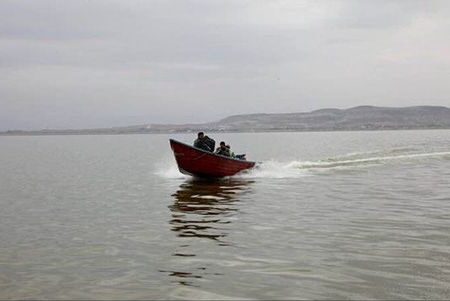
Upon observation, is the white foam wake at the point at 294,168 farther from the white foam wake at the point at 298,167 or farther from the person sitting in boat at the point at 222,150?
the person sitting in boat at the point at 222,150

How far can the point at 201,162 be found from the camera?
89.6 feet

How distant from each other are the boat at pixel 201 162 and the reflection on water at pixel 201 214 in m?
0.51

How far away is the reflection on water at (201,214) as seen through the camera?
37.6 feet

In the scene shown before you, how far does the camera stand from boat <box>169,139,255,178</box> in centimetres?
2700

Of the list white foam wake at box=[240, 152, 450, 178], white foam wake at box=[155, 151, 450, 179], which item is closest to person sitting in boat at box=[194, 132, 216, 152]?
white foam wake at box=[155, 151, 450, 179]

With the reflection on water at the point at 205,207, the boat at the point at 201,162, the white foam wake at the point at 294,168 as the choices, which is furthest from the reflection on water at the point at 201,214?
the white foam wake at the point at 294,168

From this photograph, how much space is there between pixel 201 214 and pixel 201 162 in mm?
10259

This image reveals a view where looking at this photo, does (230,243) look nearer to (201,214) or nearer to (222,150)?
(201,214)

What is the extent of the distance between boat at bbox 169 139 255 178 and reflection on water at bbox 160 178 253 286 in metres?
0.51

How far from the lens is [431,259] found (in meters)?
10.5

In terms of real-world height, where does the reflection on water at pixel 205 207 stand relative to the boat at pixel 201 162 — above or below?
below

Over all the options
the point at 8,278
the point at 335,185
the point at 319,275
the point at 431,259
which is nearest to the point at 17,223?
the point at 8,278

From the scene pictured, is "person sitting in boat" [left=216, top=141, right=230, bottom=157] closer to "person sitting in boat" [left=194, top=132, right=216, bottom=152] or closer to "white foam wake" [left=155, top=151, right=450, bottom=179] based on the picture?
"person sitting in boat" [left=194, top=132, right=216, bottom=152]

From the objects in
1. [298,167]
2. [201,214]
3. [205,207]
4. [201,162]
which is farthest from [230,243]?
[298,167]
